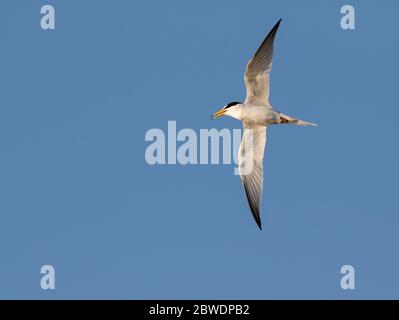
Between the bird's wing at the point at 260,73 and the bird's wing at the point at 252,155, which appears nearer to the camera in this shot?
the bird's wing at the point at 260,73

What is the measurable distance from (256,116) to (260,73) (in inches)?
37.7

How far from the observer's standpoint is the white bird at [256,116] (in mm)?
20281

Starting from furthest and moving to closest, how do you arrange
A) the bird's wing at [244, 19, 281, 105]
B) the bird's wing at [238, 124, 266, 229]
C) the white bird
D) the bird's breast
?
1. the bird's wing at [238, 124, 266, 229]
2. the bird's breast
3. the white bird
4. the bird's wing at [244, 19, 281, 105]

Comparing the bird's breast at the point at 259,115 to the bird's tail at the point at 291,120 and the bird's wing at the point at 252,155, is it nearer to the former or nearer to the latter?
the bird's tail at the point at 291,120

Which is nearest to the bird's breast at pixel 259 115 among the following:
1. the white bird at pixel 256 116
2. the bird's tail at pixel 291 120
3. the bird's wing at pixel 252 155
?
the white bird at pixel 256 116

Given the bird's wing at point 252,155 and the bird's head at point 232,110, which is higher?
the bird's head at point 232,110

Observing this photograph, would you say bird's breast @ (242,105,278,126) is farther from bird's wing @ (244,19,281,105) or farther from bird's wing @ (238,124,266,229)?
bird's wing @ (238,124,266,229)

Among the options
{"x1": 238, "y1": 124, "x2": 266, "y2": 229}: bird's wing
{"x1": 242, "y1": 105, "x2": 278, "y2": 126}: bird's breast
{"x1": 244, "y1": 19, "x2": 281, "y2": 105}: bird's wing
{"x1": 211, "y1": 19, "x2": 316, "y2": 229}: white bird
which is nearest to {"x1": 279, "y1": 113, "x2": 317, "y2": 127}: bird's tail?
{"x1": 211, "y1": 19, "x2": 316, "y2": 229}: white bird

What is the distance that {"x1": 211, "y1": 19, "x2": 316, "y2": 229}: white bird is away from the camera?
20281mm
